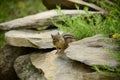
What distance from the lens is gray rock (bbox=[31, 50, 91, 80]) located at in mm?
3406

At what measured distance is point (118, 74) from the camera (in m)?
3.00

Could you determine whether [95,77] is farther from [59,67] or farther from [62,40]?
[62,40]

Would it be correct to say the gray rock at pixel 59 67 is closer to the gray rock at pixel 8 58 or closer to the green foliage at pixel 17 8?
the gray rock at pixel 8 58

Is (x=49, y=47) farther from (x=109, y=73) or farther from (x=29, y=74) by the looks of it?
(x=109, y=73)

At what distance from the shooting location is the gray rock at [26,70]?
13.4 feet

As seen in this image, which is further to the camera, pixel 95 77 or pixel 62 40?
pixel 62 40

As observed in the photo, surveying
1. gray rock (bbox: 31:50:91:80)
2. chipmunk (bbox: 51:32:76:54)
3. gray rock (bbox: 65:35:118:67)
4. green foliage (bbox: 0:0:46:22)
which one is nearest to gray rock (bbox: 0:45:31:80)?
gray rock (bbox: 31:50:91:80)

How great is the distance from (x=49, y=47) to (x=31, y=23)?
0.64 meters

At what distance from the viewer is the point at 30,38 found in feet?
14.0

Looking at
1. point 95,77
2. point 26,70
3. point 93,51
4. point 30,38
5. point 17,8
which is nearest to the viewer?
point 95,77

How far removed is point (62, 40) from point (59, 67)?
34 centimetres

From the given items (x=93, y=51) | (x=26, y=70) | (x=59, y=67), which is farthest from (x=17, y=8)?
(x=93, y=51)

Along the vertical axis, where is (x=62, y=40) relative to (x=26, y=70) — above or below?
above

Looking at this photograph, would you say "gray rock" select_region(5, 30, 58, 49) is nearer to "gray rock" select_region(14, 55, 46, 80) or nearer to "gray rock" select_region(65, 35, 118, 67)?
"gray rock" select_region(14, 55, 46, 80)
